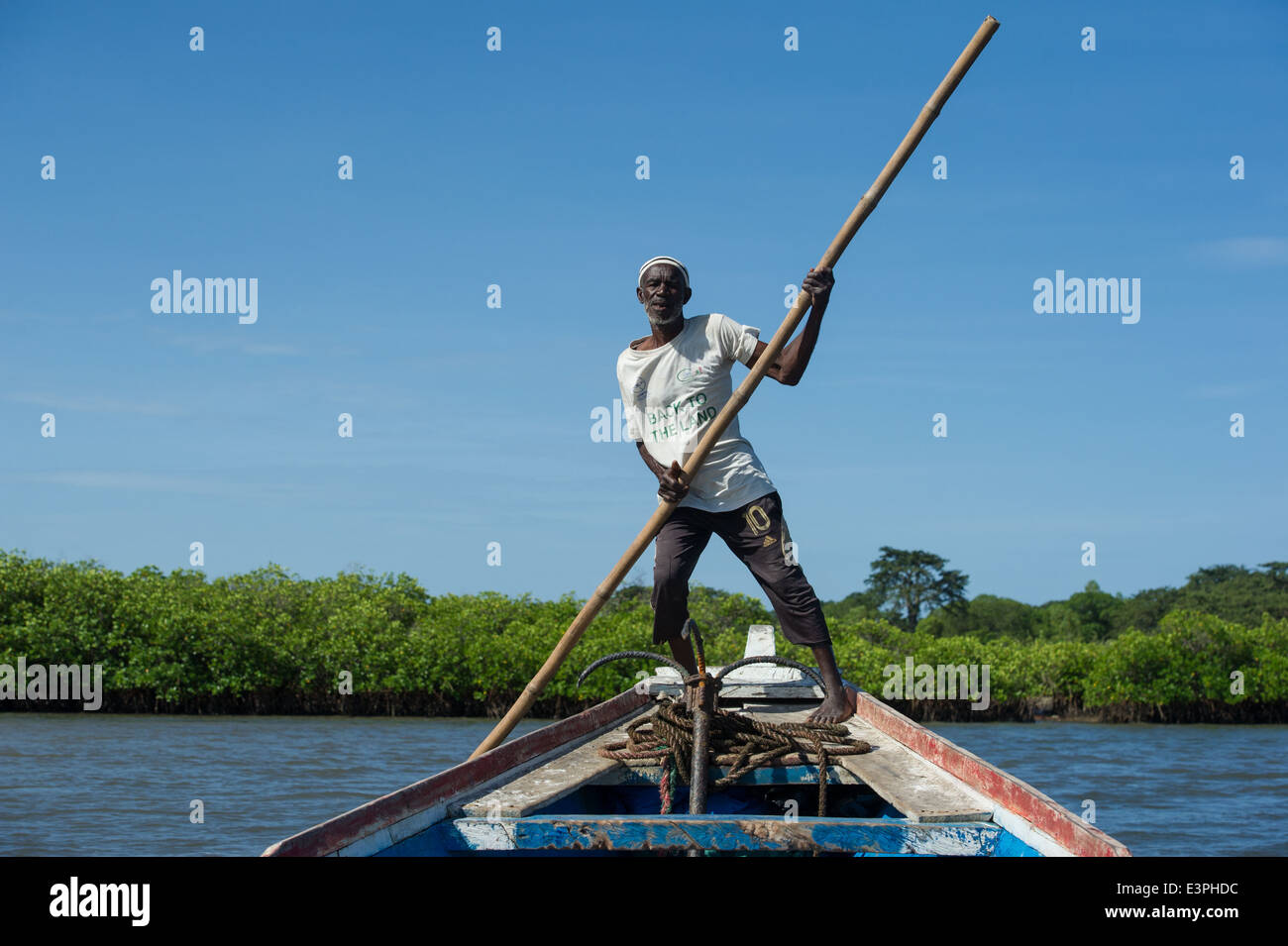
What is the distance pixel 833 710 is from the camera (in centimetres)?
469

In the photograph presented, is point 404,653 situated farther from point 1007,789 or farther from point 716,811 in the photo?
point 1007,789

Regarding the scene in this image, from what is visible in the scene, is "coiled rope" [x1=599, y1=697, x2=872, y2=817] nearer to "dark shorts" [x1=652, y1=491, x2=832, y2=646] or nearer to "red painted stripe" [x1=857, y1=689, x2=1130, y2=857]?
"red painted stripe" [x1=857, y1=689, x2=1130, y2=857]

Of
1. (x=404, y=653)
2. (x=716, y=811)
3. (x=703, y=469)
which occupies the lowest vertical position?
(x=404, y=653)

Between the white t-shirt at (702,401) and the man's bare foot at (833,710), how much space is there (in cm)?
92

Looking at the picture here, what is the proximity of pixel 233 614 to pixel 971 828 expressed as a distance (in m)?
22.7

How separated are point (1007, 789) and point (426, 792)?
65.0 inches

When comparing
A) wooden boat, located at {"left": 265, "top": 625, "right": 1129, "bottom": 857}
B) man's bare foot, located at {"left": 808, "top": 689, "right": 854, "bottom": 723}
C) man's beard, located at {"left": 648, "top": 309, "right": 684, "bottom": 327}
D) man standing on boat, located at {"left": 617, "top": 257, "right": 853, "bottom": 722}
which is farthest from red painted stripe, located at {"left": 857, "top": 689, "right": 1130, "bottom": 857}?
man's beard, located at {"left": 648, "top": 309, "right": 684, "bottom": 327}

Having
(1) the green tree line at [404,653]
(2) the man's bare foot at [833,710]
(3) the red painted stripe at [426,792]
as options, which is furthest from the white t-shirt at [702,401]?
(1) the green tree line at [404,653]

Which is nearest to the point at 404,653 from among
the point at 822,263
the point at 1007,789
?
the point at 822,263

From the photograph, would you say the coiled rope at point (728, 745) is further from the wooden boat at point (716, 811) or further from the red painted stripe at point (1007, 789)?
the red painted stripe at point (1007, 789)

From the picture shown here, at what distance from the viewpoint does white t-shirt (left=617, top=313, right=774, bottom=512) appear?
468 centimetres

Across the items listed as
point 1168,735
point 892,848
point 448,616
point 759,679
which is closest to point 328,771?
point 759,679

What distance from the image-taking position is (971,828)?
9.98ft
